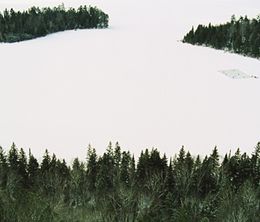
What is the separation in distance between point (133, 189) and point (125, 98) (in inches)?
1857

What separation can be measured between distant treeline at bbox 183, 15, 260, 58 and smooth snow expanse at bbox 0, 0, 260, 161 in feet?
18.1

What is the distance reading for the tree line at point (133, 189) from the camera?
4906cm

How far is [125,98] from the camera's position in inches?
3935

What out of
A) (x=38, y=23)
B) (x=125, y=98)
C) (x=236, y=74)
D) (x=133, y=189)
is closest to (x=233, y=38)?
(x=236, y=74)

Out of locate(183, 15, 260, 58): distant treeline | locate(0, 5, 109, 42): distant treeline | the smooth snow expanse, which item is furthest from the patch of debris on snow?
locate(0, 5, 109, 42): distant treeline

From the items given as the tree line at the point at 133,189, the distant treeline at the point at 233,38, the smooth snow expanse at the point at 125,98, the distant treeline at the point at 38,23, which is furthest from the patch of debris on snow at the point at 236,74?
the distant treeline at the point at 38,23

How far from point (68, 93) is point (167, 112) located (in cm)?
3045

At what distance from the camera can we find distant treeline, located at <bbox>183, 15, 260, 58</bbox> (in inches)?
5625

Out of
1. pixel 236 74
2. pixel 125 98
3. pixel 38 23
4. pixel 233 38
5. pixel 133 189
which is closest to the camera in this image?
pixel 133 189

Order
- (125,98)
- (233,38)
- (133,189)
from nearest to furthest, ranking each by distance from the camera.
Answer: (133,189), (125,98), (233,38)

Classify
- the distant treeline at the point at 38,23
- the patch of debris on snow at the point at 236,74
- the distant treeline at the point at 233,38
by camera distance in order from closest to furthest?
the patch of debris on snow at the point at 236,74, the distant treeline at the point at 233,38, the distant treeline at the point at 38,23

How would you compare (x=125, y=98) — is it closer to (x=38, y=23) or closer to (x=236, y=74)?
(x=236, y=74)

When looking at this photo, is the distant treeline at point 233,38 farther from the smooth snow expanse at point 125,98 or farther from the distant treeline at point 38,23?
the distant treeline at point 38,23

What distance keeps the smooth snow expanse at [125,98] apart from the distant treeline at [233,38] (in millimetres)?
5530
